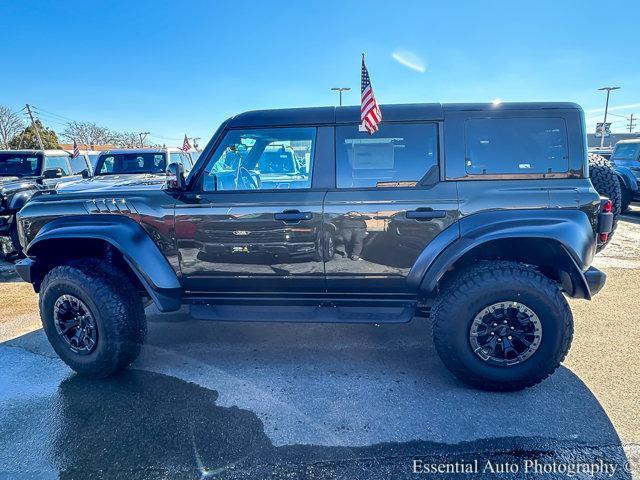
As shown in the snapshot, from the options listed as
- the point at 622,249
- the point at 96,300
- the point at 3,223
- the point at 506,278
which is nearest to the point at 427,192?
the point at 506,278

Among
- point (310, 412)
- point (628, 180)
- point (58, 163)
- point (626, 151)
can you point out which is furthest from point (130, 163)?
point (626, 151)

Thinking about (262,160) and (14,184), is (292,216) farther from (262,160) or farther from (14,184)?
(14,184)

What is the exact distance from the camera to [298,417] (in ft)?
8.30

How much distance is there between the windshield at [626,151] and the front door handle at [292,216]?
11.2 m

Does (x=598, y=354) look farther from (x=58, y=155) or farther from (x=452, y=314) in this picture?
(x=58, y=155)

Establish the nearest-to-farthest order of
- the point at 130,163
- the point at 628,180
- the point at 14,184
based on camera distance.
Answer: the point at 14,184 < the point at 130,163 < the point at 628,180

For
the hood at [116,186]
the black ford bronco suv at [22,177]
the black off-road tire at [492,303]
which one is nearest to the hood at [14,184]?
the black ford bronco suv at [22,177]

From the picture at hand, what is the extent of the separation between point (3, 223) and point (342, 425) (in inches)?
253

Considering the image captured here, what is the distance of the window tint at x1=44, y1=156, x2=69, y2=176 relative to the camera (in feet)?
26.0

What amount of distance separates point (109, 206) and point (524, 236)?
117 inches

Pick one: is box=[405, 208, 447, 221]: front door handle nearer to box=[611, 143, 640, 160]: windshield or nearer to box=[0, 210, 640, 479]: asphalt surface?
box=[0, 210, 640, 479]: asphalt surface

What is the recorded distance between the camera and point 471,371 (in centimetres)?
269

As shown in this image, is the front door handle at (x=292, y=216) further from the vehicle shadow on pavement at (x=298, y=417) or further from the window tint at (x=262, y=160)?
the vehicle shadow on pavement at (x=298, y=417)

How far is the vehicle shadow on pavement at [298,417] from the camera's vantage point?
217 cm
